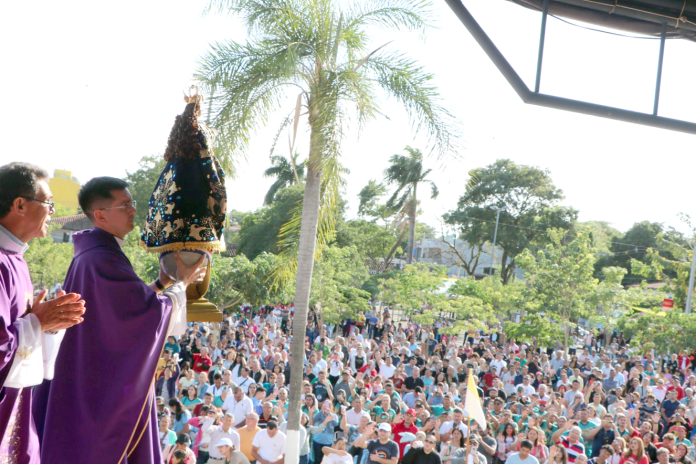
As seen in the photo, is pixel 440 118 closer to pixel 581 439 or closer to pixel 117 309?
pixel 581 439

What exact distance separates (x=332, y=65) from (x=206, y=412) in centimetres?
560

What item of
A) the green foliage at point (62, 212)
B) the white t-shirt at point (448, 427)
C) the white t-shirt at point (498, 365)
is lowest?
the white t-shirt at point (448, 427)

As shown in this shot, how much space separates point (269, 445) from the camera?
28.6ft

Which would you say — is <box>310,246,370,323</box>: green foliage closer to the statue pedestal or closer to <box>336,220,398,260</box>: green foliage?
<box>336,220,398,260</box>: green foliage

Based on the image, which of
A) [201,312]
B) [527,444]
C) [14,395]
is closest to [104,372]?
[14,395]

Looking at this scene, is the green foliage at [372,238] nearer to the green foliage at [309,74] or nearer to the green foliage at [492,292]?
the green foliage at [492,292]

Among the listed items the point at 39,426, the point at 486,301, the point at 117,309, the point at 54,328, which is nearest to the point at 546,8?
the point at 117,309

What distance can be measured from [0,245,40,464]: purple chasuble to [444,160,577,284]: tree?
36.7m

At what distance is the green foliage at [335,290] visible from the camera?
22812 mm

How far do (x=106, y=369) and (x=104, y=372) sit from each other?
0.5 inches

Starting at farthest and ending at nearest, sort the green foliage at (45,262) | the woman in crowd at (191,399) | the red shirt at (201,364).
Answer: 1. the green foliage at (45,262)
2. the red shirt at (201,364)
3. the woman in crowd at (191,399)

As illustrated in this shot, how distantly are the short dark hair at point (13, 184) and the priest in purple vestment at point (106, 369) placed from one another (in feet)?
1.12

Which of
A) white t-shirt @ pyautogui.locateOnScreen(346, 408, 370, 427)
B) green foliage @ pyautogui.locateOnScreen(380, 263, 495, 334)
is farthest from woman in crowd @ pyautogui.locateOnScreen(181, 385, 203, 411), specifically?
green foliage @ pyautogui.locateOnScreen(380, 263, 495, 334)

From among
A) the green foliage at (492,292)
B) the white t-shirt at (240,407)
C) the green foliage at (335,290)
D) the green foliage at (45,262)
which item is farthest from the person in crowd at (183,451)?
the green foliage at (45,262)
